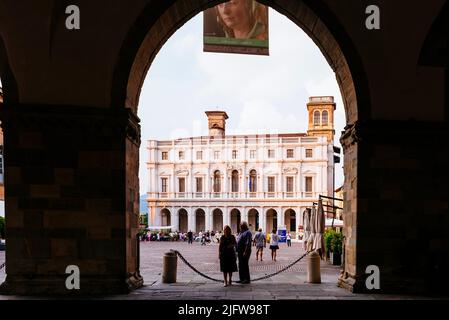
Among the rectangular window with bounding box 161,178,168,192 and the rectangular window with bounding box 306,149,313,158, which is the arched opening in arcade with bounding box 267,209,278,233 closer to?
the rectangular window with bounding box 306,149,313,158

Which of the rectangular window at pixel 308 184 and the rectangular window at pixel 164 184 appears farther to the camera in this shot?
the rectangular window at pixel 164 184

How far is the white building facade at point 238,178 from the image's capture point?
5481 centimetres

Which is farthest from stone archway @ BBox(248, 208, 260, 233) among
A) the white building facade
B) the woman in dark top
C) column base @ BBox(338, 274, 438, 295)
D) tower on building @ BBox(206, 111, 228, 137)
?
column base @ BBox(338, 274, 438, 295)

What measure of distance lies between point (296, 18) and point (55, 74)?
4.88 m

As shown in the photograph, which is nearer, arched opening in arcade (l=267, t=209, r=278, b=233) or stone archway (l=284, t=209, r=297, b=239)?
stone archway (l=284, t=209, r=297, b=239)

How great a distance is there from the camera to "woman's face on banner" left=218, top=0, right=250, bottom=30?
10930mm

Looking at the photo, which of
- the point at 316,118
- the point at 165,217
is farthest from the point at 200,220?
the point at 316,118

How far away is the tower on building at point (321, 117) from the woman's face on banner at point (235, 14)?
49696 millimetres

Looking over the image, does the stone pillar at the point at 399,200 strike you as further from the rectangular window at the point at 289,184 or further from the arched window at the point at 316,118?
the arched window at the point at 316,118

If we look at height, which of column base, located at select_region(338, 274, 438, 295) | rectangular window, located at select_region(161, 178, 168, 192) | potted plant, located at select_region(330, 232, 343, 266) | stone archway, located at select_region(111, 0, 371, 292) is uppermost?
stone archway, located at select_region(111, 0, 371, 292)

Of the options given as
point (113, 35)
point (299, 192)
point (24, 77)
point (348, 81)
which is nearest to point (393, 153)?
point (348, 81)

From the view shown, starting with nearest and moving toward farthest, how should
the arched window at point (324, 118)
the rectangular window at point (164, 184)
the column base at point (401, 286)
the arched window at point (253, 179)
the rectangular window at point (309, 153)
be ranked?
the column base at point (401, 286), the rectangular window at point (309, 153), the arched window at point (253, 179), the rectangular window at point (164, 184), the arched window at point (324, 118)

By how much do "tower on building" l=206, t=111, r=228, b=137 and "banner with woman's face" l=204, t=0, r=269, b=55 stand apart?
51.4 metres

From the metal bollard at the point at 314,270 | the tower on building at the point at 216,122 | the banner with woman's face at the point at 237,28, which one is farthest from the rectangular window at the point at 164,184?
the metal bollard at the point at 314,270
